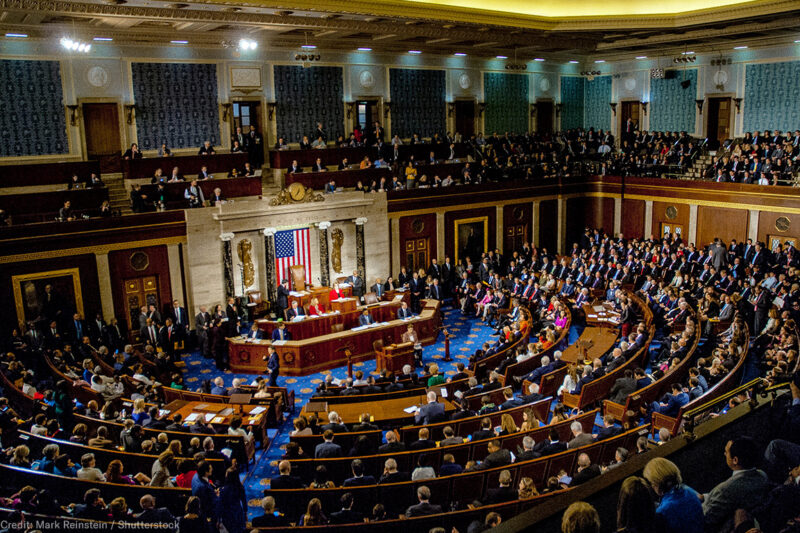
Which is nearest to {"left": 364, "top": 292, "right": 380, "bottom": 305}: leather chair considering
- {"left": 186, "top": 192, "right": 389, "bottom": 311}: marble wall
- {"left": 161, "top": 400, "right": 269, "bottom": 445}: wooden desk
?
{"left": 186, "top": 192, "right": 389, "bottom": 311}: marble wall

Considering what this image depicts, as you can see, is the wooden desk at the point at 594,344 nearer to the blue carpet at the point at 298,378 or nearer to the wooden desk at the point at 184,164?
the blue carpet at the point at 298,378

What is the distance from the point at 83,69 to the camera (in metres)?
18.2

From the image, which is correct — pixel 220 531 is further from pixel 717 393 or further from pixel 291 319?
pixel 291 319

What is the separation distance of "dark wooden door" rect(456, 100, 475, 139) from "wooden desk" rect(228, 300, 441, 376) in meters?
11.8

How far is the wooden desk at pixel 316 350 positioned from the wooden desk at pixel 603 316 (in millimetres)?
4350

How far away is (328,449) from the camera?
8.79 metres

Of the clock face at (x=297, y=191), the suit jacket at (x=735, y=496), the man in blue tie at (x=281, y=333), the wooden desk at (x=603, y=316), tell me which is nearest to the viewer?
the suit jacket at (x=735, y=496)

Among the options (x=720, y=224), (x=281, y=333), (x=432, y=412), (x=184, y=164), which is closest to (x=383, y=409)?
(x=432, y=412)

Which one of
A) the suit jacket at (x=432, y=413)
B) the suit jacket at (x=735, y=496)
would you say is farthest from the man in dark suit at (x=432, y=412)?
the suit jacket at (x=735, y=496)

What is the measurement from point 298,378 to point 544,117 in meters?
18.7

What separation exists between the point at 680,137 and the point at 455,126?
863cm

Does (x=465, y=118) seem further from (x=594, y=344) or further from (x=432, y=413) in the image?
(x=432, y=413)

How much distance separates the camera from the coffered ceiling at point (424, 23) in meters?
15.1

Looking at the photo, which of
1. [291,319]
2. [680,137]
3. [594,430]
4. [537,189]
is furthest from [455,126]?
[594,430]
